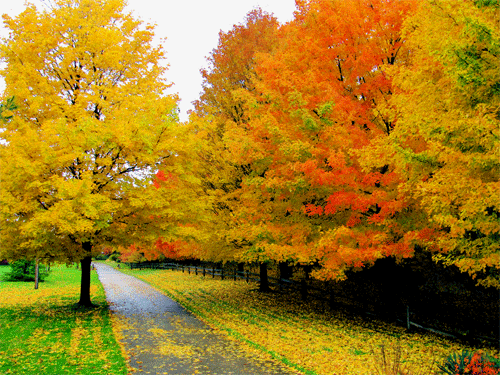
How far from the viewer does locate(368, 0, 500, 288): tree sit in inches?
264

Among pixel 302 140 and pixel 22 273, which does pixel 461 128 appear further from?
pixel 22 273

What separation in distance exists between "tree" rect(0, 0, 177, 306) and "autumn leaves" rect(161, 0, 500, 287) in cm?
193

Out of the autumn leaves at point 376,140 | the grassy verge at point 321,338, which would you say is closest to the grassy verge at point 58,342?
the grassy verge at point 321,338

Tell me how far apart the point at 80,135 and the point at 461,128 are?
967 centimetres

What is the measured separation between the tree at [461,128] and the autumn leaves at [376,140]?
0.08ft

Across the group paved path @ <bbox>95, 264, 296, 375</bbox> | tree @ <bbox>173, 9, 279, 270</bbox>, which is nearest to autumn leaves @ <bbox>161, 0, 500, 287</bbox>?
tree @ <bbox>173, 9, 279, 270</bbox>

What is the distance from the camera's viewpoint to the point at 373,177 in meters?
9.53

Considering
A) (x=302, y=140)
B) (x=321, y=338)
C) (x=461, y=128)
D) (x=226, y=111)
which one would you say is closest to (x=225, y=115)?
(x=226, y=111)

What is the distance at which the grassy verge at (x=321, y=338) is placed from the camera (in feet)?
24.7

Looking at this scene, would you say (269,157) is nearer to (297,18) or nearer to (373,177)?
(373,177)

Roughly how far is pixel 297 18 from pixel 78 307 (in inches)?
503

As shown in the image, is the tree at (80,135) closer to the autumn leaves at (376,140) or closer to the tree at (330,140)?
the autumn leaves at (376,140)

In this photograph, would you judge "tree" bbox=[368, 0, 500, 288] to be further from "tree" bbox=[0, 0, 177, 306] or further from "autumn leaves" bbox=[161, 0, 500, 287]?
"tree" bbox=[0, 0, 177, 306]

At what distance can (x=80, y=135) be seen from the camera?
11.0 meters
